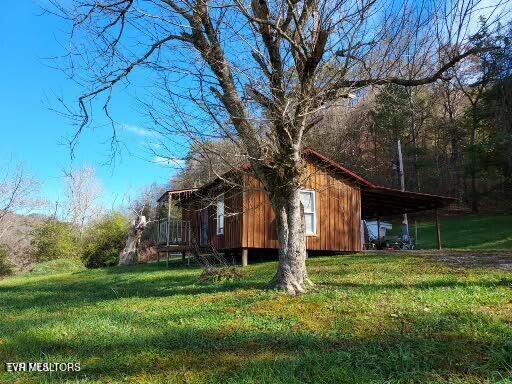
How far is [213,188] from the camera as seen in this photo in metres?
16.3

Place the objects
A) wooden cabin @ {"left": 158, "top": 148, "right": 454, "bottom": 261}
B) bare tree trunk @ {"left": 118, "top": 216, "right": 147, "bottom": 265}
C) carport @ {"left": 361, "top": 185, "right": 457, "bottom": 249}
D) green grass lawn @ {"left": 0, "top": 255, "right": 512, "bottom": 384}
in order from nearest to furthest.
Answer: green grass lawn @ {"left": 0, "top": 255, "right": 512, "bottom": 384}, wooden cabin @ {"left": 158, "top": 148, "right": 454, "bottom": 261}, carport @ {"left": 361, "top": 185, "right": 457, "bottom": 249}, bare tree trunk @ {"left": 118, "top": 216, "right": 147, "bottom": 265}

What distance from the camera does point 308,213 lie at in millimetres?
16500

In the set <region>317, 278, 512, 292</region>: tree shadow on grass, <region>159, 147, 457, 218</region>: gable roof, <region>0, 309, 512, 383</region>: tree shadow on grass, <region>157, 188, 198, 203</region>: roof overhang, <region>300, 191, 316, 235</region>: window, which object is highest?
<region>157, 188, 198, 203</region>: roof overhang

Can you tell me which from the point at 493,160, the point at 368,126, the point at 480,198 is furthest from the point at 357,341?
the point at 368,126

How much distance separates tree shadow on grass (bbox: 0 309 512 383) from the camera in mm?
3746

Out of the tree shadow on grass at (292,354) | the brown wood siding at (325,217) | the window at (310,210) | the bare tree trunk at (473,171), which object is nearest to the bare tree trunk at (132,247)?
the brown wood siding at (325,217)

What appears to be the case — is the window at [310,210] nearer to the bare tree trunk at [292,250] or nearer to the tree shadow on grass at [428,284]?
the tree shadow on grass at [428,284]

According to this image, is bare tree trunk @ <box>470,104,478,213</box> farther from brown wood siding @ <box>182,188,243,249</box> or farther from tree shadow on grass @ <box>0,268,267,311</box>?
tree shadow on grass @ <box>0,268,267,311</box>

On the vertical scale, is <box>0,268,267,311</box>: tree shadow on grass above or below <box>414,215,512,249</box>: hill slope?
below

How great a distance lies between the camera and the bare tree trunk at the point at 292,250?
24.4 ft

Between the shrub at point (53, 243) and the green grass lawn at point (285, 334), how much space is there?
2128 cm

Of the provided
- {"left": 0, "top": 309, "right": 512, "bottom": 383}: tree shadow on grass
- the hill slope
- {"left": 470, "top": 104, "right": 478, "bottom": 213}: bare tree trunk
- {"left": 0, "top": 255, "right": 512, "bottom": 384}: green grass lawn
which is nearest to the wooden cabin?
the hill slope

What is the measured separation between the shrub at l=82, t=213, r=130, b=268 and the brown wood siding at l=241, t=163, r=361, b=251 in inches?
559

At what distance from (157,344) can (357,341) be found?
215 centimetres
